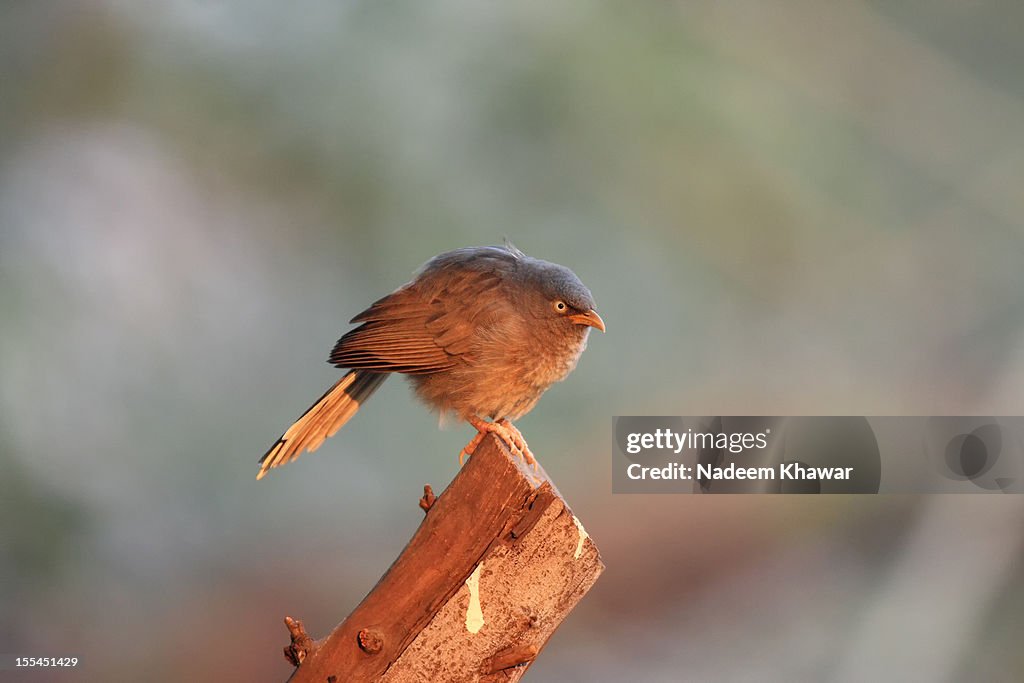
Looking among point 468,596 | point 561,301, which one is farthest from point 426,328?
point 468,596

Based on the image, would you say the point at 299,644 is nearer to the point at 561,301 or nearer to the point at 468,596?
the point at 468,596

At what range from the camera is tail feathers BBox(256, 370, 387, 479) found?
9.56 ft

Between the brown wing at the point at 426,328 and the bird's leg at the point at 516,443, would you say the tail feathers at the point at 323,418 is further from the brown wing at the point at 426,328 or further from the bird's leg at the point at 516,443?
the bird's leg at the point at 516,443

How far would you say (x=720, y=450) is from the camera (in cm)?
443

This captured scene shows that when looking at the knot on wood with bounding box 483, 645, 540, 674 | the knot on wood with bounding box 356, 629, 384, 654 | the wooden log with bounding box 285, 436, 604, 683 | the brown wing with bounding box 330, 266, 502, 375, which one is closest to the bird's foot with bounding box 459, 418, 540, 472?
the brown wing with bounding box 330, 266, 502, 375

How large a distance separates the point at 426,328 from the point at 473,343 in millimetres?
155

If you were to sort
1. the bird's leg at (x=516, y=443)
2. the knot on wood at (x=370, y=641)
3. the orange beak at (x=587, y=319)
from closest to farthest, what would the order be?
the knot on wood at (x=370, y=641), the bird's leg at (x=516, y=443), the orange beak at (x=587, y=319)

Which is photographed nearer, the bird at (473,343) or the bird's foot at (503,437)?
the bird's foot at (503,437)

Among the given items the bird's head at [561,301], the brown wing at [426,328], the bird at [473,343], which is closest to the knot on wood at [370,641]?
the bird at [473,343]

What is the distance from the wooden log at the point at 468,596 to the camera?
2273mm

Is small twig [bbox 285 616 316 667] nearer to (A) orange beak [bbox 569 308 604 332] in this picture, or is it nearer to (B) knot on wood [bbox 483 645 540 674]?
(B) knot on wood [bbox 483 645 540 674]

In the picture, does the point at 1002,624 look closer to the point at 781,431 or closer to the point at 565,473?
the point at 781,431

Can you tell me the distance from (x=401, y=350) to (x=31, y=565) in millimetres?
2341

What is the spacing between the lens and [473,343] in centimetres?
291
